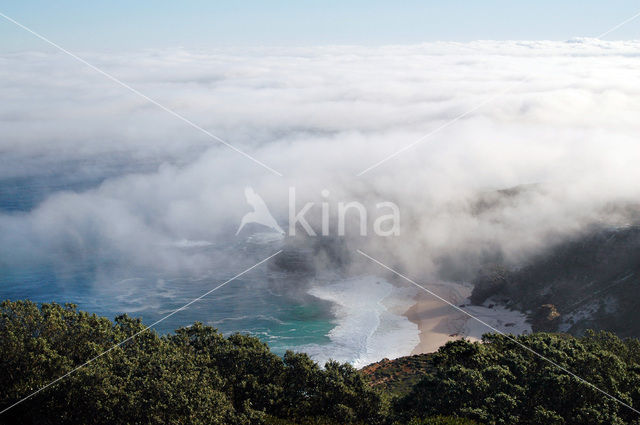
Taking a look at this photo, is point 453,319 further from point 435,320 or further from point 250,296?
point 250,296

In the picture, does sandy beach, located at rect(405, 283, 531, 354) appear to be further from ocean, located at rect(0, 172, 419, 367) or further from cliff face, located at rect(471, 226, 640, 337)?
cliff face, located at rect(471, 226, 640, 337)

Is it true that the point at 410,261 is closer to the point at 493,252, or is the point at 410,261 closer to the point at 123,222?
the point at 493,252

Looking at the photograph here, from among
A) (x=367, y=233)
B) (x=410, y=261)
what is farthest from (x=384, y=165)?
(x=410, y=261)

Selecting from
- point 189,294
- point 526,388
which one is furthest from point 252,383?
point 189,294

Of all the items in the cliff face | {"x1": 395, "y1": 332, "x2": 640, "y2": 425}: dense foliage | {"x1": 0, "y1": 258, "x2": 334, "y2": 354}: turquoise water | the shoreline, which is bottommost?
{"x1": 0, "y1": 258, "x2": 334, "y2": 354}: turquoise water

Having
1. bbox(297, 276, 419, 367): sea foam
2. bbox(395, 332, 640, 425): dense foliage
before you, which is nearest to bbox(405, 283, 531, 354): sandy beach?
bbox(297, 276, 419, 367): sea foam

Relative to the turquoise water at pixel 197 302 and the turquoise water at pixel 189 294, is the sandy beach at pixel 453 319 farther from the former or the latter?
the turquoise water at pixel 189 294
